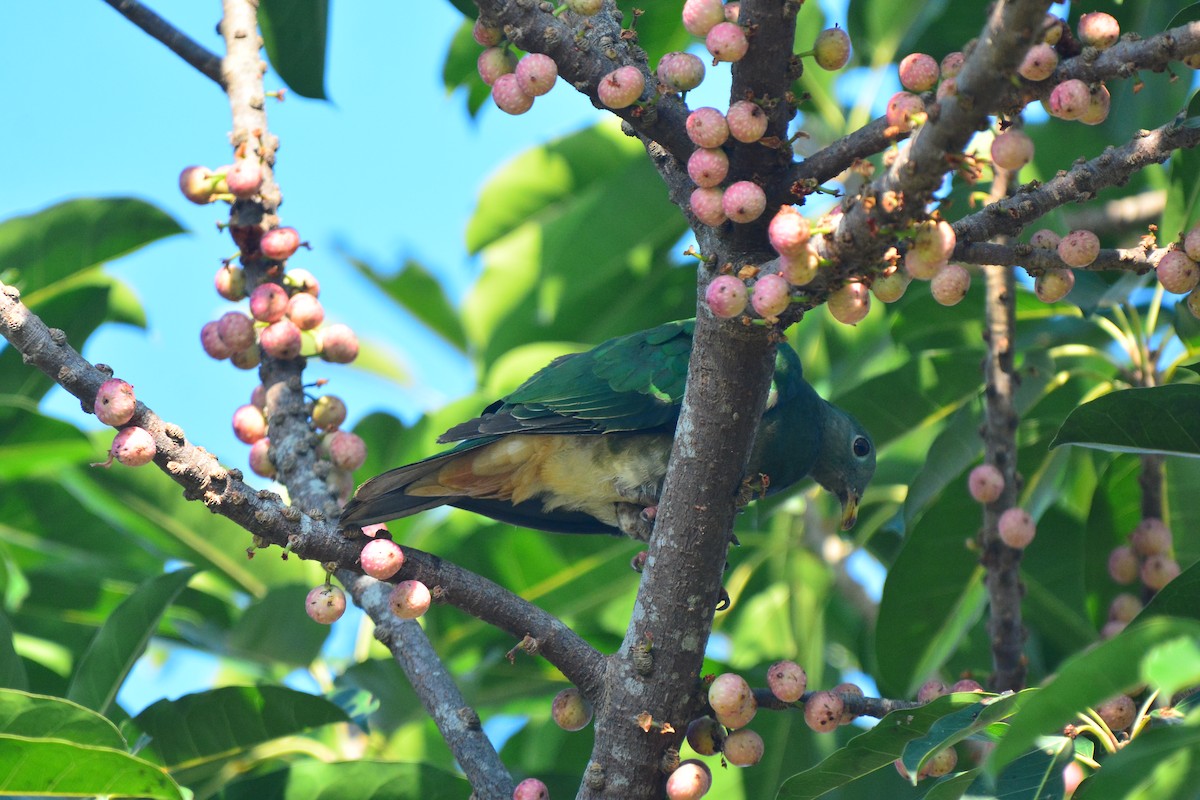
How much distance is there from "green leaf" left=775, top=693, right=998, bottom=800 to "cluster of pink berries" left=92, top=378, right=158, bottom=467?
1.21m

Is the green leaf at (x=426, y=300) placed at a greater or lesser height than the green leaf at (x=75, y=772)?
greater

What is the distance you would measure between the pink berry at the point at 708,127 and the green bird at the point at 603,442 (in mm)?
1358

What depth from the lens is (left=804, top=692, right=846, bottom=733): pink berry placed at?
2289 mm

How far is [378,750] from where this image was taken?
158 inches

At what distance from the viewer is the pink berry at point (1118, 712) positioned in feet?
7.12

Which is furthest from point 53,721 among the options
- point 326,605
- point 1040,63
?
point 1040,63

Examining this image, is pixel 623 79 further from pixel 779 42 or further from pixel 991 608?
pixel 991 608

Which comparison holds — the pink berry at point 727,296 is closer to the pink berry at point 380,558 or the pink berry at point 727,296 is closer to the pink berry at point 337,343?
the pink berry at point 380,558

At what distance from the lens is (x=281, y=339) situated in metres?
2.85

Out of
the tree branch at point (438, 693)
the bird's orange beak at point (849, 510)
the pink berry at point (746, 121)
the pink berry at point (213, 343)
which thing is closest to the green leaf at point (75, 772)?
the tree branch at point (438, 693)

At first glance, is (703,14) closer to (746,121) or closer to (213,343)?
(746,121)

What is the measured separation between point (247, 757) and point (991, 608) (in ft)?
6.29

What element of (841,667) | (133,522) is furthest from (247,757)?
(841,667)

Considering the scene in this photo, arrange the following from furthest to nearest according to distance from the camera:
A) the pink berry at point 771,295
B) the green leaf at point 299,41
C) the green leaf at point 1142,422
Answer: the green leaf at point 299,41, the green leaf at point 1142,422, the pink berry at point 771,295
